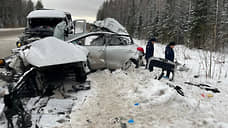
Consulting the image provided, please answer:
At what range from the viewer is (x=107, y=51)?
6.38 m

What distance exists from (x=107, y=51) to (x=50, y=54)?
8.87 feet

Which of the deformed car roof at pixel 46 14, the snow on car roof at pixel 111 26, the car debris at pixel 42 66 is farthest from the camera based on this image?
the snow on car roof at pixel 111 26

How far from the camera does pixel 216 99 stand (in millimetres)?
4527

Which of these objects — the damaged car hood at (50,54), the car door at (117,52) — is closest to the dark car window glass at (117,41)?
the car door at (117,52)

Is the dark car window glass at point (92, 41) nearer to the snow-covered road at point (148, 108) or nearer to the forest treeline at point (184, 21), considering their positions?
the snow-covered road at point (148, 108)

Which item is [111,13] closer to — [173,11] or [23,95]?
[173,11]

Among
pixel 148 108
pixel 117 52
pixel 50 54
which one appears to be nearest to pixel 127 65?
pixel 117 52

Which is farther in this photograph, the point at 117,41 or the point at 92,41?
the point at 117,41

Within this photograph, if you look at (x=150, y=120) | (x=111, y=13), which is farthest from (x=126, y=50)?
(x=111, y=13)

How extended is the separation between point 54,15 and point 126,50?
215 inches

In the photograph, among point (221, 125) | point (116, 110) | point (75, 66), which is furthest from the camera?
point (75, 66)

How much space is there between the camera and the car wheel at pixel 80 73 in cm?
457

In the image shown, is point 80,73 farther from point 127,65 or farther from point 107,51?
point 127,65

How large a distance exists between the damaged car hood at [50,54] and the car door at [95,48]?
5.81ft
